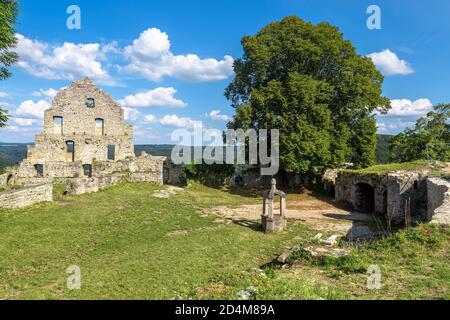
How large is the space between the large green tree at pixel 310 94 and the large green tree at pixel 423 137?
21.4ft

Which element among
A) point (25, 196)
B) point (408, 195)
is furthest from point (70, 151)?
point (408, 195)

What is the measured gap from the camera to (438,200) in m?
14.3

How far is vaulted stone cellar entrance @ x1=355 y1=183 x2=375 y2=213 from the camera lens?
2261cm

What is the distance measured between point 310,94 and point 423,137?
1369 centimetres

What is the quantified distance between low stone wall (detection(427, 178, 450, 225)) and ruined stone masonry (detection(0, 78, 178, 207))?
19807mm

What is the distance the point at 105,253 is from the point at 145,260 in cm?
197

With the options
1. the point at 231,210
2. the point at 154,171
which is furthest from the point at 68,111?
the point at 231,210

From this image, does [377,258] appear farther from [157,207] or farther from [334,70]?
[334,70]

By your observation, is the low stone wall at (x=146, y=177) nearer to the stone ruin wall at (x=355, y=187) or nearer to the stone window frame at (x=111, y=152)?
the stone window frame at (x=111, y=152)

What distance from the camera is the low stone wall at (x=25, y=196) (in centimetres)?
1554

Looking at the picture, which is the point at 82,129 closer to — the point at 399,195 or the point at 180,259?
the point at 180,259

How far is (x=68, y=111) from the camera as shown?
30172 millimetres

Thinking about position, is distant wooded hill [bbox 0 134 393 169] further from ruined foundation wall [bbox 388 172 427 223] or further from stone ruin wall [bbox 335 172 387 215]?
ruined foundation wall [bbox 388 172 427 223]

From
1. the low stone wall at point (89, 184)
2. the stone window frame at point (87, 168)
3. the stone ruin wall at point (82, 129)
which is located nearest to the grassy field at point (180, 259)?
the low stone wall at point (89, 184)
